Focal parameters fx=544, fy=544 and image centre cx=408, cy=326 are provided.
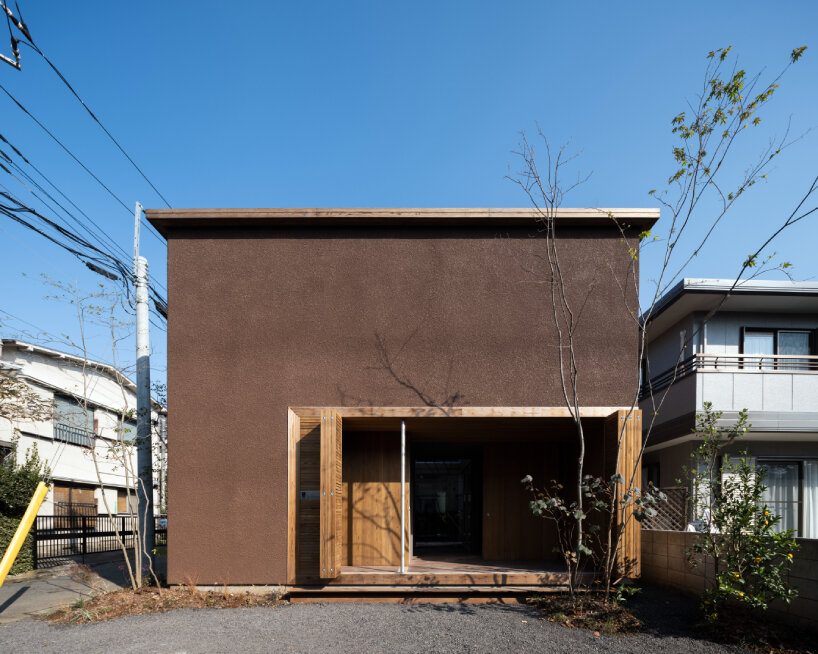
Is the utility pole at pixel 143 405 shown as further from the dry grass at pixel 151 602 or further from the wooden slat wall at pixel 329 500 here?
the wooden slat wall at pixel 329 500

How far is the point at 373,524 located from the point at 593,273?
5532 millimetres

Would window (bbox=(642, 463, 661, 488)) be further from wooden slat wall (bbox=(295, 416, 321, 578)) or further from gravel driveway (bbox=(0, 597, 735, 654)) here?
wooden slat wall (bbox=(295, 416, 321, 578))

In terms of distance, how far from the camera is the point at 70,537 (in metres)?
13.0

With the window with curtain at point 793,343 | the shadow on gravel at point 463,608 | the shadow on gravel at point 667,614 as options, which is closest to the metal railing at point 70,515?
the shadow on gravel at point 463,608

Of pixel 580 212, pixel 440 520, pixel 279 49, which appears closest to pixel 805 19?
pixel 580 212

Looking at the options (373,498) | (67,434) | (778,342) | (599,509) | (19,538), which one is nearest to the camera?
(19,538)

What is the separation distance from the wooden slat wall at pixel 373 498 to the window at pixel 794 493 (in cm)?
738

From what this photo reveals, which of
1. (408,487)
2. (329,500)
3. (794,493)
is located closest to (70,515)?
(408,487)

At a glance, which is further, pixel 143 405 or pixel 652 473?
pixel 652 473

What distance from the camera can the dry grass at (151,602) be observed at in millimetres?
7035

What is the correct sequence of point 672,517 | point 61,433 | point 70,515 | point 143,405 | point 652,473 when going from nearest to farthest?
point 672,517 → point 143,405 → point 652,473 → point 70,515 → point 61,433

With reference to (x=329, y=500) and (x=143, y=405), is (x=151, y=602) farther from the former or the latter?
(x=143, y=405)

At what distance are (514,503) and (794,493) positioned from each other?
5.82m

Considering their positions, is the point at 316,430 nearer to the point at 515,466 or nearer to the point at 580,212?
the point at 515,466
